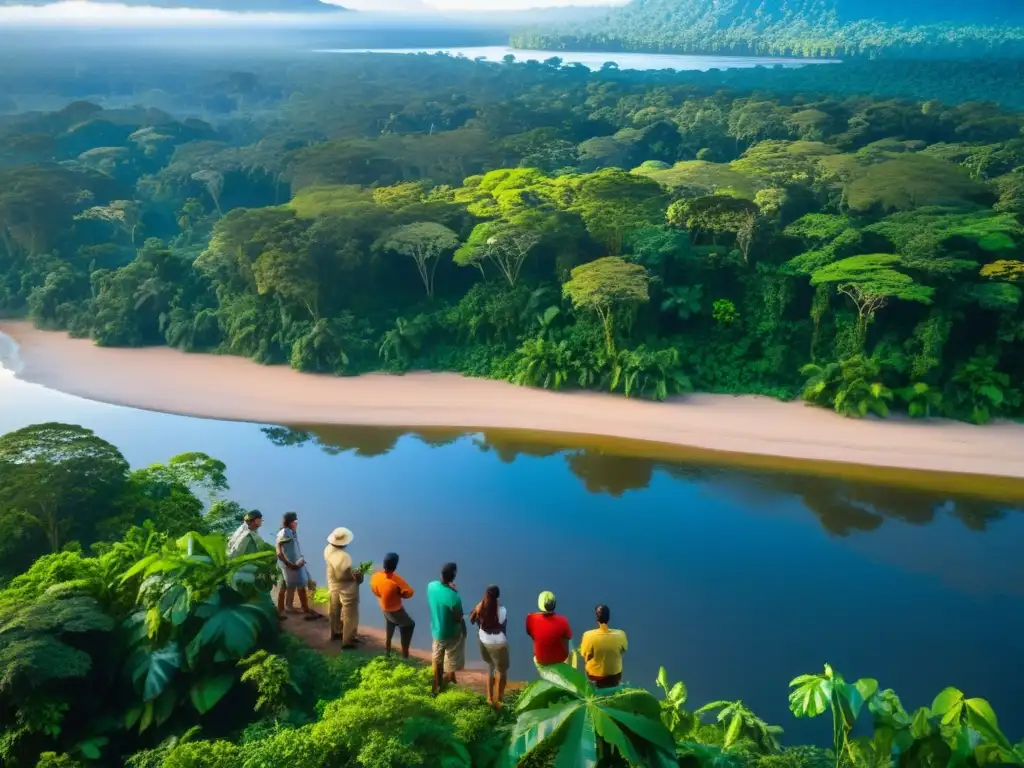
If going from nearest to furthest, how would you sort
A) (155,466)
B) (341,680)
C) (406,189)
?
(341,680) → (155,466) → (406,189)

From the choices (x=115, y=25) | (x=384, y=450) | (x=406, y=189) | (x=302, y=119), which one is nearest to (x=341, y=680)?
(x=384, y=450)

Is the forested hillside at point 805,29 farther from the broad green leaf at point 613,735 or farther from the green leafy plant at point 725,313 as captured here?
the broad green leaf at point 613,735

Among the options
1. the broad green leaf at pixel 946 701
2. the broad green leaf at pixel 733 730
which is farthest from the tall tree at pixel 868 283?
the broad green leaf at pixel 733 730

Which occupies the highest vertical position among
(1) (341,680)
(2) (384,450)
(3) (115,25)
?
(3) (115,25)

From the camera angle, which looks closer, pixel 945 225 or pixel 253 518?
pixel 253 518

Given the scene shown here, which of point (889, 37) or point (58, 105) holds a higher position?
point (889, 37)

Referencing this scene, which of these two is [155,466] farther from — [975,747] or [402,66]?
[402,66]

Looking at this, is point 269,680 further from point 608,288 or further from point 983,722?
point 608,288
